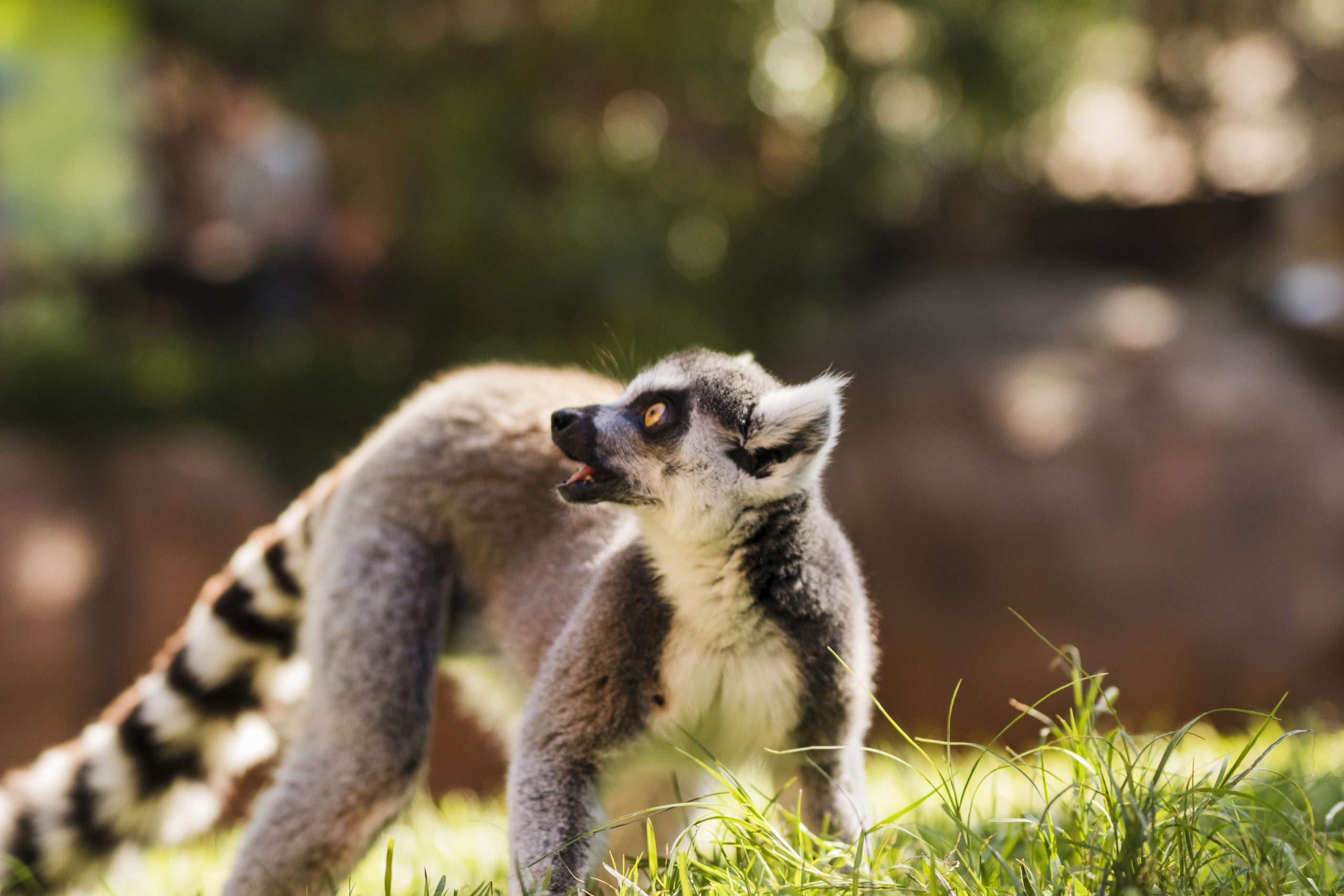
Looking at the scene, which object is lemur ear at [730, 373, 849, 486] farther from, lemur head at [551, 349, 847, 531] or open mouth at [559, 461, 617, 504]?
open mouth at [559, 461, 617, 504]

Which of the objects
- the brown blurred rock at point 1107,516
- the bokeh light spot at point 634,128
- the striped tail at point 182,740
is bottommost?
the brown blurred rock at point 1107,516

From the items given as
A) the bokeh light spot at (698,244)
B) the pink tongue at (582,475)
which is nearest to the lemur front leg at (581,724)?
the pink tongue at (582,475)

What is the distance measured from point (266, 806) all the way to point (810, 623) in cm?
135

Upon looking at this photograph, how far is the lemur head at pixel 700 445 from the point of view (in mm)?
2258

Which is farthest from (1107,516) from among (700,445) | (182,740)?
(182,740)

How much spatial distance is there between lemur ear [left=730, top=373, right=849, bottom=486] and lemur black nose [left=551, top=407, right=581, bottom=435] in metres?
0.34

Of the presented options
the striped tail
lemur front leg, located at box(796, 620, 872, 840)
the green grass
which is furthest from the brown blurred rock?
lemur front leg, located at box(796, 620, 872, 840)

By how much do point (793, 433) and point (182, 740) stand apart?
195 centimetres

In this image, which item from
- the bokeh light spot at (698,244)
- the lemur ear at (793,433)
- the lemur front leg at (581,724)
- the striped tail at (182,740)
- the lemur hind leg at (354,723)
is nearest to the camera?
the lemur front leg at (581,724)

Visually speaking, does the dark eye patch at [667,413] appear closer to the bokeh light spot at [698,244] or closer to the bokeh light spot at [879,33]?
the bokeh light spot at [698,244]

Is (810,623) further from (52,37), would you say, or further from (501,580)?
(52,37)

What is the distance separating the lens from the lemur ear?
224 cm

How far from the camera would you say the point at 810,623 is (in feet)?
7.35

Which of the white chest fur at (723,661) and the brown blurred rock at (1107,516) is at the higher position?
the white chest fur at (723,661)
